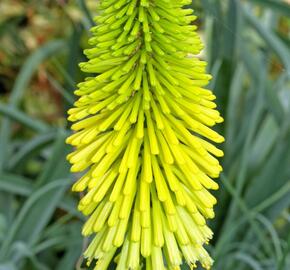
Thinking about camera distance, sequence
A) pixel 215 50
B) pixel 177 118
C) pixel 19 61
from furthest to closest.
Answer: pixel 19 61 < pixel 215 50 < pixel 177 118

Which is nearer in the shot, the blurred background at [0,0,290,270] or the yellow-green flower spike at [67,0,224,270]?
the yellow-green flower spike at [67,0,224,270]

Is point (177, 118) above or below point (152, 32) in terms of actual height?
below

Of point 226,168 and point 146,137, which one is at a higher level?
point 146,137

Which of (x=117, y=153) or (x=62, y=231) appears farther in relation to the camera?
(x=62, y=231)

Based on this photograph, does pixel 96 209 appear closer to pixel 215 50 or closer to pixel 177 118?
pixel 177 118

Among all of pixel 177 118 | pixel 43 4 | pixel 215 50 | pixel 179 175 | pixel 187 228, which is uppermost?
pixel 43 4

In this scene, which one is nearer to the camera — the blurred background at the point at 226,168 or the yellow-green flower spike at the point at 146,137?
the yellow-green flower spike at the point at 146,137

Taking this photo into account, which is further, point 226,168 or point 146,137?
point 226,168

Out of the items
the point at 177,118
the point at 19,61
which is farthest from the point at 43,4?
the point at 177,118
